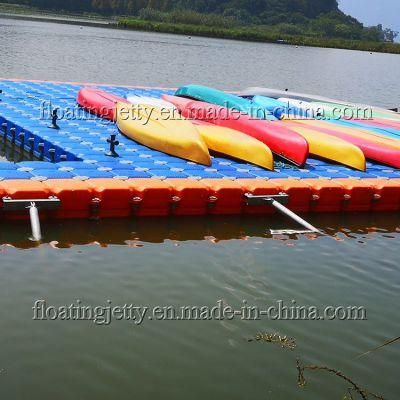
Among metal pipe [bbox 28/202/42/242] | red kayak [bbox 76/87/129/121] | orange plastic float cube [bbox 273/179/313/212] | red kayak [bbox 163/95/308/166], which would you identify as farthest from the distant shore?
metal pipe [bbox 28/202/42/242]

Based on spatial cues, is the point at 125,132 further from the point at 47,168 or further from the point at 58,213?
the point at 58,213

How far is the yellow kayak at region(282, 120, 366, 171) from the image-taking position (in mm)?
12031

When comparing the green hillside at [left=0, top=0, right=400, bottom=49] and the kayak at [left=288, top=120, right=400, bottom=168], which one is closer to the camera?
the kayak at [left=288, top=120, right=400, bottom=168]

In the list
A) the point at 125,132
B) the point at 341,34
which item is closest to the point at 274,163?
the point at 125,132

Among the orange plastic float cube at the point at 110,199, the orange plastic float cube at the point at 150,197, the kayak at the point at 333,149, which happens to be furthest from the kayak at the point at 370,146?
the orange plastic float cube at the point at 110,199

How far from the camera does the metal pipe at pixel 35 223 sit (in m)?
8.02

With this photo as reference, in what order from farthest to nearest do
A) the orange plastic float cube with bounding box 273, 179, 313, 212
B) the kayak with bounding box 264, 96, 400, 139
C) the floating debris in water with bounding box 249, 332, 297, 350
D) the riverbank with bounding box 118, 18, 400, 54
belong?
1. the riverbank with bounding box 118, 18, 400, 54
2. the kayak with bounding box 264, 96, 400, 139
3. the orange plastic float cube with bounding box 273, 179, 313, 212
4. the floating debris in water with bounding box 249, 332, 297, 350

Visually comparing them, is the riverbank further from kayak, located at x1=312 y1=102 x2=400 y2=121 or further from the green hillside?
kayak, located at x1=312 y1=102 x2=400 y2=121

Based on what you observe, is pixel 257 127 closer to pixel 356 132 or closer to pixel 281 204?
pixel 356 132

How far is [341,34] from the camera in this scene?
321ft

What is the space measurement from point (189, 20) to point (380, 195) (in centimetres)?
6643

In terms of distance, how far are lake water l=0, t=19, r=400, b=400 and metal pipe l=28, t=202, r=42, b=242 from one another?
0.13 m

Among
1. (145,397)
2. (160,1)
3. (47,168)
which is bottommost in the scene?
(145,397)

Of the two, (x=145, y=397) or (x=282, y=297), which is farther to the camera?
(x=282, y=297)
